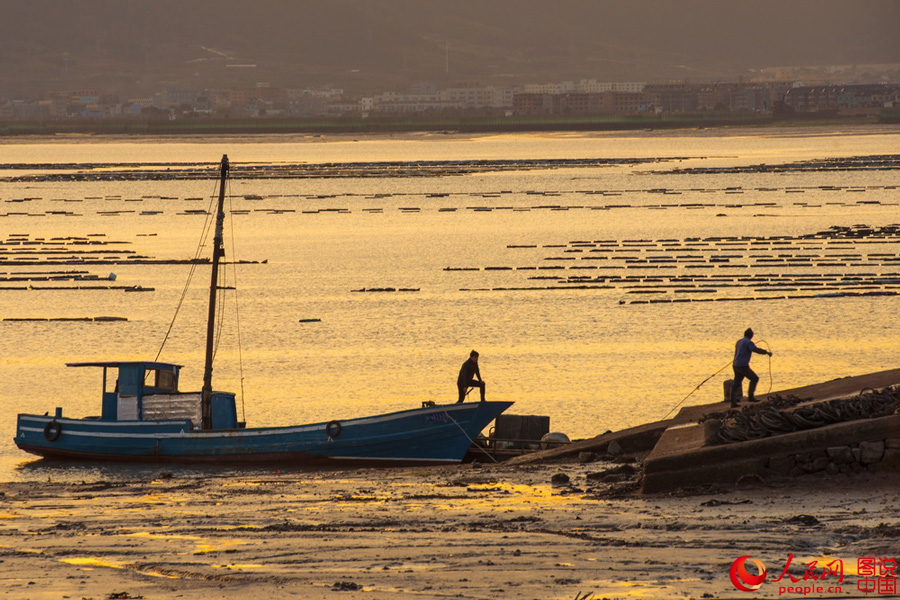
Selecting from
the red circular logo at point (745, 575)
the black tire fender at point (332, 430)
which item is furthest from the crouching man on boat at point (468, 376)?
the red circular logo at point (745, 575)

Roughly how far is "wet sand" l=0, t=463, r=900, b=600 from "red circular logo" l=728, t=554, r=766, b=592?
11 cm

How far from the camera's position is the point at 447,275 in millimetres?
60750

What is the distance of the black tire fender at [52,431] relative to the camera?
29641 mm

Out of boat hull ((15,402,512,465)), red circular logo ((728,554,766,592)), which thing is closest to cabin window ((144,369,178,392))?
boat hull ((15,402,512,465))

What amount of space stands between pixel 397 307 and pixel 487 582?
3675 centimetres

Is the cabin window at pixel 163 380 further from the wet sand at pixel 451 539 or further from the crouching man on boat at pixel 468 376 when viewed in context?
the wet sand at pixel 451 539

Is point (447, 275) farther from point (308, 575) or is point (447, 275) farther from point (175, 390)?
point (308, 575)

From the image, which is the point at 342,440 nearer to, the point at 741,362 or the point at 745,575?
the point at 741,362

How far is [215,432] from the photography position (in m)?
28.3

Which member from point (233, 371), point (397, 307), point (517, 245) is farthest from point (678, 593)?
point (517, 245)

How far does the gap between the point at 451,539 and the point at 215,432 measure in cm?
1273

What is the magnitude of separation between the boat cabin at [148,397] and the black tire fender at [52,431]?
0.92m

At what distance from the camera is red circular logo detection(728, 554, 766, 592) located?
13.5 m

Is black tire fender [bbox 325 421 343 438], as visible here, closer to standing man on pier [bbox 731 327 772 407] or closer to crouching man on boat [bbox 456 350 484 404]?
crouching man on boat [bbox 456 350 484 404]
